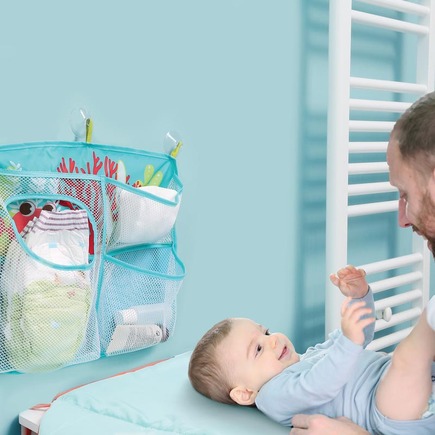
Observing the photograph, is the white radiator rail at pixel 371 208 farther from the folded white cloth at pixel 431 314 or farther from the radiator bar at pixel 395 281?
the folded white cloth at pixel 431 314

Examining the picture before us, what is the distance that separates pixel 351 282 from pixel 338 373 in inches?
6.9

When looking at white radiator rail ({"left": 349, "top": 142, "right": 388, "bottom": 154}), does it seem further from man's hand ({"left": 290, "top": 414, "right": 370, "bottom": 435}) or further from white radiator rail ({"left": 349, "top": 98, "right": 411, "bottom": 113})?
man's hand ({"left": 290, "top": 414, "right": 370, "bottom": 435})

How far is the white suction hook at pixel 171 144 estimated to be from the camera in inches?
60.1

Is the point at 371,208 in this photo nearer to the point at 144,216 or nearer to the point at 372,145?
the point at 372,145

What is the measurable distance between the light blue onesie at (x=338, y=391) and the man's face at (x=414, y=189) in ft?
0.66

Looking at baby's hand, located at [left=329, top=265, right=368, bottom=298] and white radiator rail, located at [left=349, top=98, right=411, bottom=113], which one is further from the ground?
white radiator rail, located at [left=349, top=98, right=411, bottom=113]

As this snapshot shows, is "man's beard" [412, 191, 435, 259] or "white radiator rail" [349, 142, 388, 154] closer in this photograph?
"man's beard" [412, 191, 435, 259]

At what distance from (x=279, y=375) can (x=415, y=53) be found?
139cm

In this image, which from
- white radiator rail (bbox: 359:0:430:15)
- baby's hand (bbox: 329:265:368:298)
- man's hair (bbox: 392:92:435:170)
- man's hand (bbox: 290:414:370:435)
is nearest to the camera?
man's hair (bbox: 392:92:435:170)

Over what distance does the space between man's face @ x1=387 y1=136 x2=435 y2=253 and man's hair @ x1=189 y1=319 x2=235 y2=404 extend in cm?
41

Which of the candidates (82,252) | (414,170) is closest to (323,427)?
(414,170)

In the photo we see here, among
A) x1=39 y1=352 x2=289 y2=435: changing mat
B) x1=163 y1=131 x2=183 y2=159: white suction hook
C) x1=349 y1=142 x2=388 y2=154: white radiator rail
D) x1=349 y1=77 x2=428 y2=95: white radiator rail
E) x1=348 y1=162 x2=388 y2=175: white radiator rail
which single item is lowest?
x1=39 y1=352 x2=289 y2=435: changing mat

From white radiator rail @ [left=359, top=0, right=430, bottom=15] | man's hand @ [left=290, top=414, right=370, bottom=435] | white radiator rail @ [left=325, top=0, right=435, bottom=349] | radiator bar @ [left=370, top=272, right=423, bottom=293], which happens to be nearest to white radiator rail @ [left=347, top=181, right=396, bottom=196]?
white radiator rail @ [left=325, top=0, right=435, bottom=349]

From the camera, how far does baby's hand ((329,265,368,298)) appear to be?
125 cm
